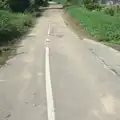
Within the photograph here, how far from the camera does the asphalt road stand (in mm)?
8500

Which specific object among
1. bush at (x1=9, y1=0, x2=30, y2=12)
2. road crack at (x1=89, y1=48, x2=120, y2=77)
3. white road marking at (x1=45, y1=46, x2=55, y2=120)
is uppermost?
white road marking at (x1=45, y1=46, x2=55, y2=120)

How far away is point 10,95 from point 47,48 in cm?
1072

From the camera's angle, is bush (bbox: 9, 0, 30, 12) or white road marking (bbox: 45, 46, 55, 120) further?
bush (bbox: 9, 0, 30, 12)

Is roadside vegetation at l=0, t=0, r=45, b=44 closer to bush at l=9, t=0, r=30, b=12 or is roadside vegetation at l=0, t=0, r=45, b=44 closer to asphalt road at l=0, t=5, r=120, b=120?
bush at l=9, t=0, r=30, b=12

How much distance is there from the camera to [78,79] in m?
12.2

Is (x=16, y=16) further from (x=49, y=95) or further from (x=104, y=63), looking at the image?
(x=49, y=95)

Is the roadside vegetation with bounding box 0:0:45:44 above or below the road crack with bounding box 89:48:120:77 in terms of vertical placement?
below

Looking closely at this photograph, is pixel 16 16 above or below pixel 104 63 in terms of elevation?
below

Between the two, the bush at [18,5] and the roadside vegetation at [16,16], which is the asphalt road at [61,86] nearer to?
the roadside vegetation at [16,16]

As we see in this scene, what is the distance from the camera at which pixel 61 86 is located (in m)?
11.2

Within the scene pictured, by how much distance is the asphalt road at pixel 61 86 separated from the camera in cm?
850

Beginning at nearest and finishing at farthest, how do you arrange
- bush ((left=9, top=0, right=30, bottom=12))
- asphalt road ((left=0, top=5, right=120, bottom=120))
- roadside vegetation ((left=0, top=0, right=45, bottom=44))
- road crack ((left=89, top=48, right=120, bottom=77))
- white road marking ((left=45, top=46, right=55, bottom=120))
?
1. white road marking ((left=45, top=46, right=55, bottom=120))
2. asphalt road ((left=0, top=5, right=120, bottom=120))
3. road crack ((left=89, top=48, right=120, bottom=77))
4. roadside vegetation ((left=0, top=0, right=45, bottom=44))
5. bush ((left=9, top=0, right=30, bottom=12))

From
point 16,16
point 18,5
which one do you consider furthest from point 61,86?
point 18,5

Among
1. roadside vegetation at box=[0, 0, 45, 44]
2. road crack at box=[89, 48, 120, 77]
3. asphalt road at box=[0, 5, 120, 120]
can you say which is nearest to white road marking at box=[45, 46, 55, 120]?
asphalt road at box=[0, 5, 120, 120]
